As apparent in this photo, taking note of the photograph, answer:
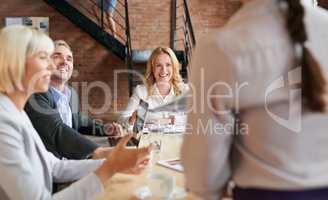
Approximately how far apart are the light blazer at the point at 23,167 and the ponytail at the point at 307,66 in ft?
2.45

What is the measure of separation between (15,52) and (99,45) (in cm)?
492

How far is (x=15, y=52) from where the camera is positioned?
4.26 feet

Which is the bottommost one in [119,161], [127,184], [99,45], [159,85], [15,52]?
[127,184]

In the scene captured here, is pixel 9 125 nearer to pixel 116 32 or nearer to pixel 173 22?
pixel 116 32

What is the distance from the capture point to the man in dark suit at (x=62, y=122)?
2.01m

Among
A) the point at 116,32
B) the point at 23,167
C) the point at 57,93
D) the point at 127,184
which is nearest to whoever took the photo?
the point at 23,167

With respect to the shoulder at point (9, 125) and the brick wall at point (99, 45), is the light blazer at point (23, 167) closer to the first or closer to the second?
the shoulder at point (9, 125)

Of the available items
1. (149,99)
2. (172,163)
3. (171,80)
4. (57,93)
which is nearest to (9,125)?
(172,163)

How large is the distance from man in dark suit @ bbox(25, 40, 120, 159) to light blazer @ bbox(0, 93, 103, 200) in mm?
457

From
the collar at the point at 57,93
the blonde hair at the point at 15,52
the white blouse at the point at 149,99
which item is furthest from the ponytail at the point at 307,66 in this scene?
the white blouse at the point at 149,99

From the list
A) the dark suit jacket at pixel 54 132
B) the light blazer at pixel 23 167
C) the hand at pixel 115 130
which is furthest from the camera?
the hand at pixel 115 130

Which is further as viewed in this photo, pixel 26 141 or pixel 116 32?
pixel 116 32

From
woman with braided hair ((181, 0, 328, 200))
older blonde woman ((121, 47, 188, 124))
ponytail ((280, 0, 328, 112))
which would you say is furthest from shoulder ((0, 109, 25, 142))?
older blonde woman ((121, 47, 188, 124))

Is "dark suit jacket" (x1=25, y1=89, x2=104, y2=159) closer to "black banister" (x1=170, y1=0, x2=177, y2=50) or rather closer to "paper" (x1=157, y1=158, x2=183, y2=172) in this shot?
"paper" (x1=157, y1=158, x2=183, y2=172)
